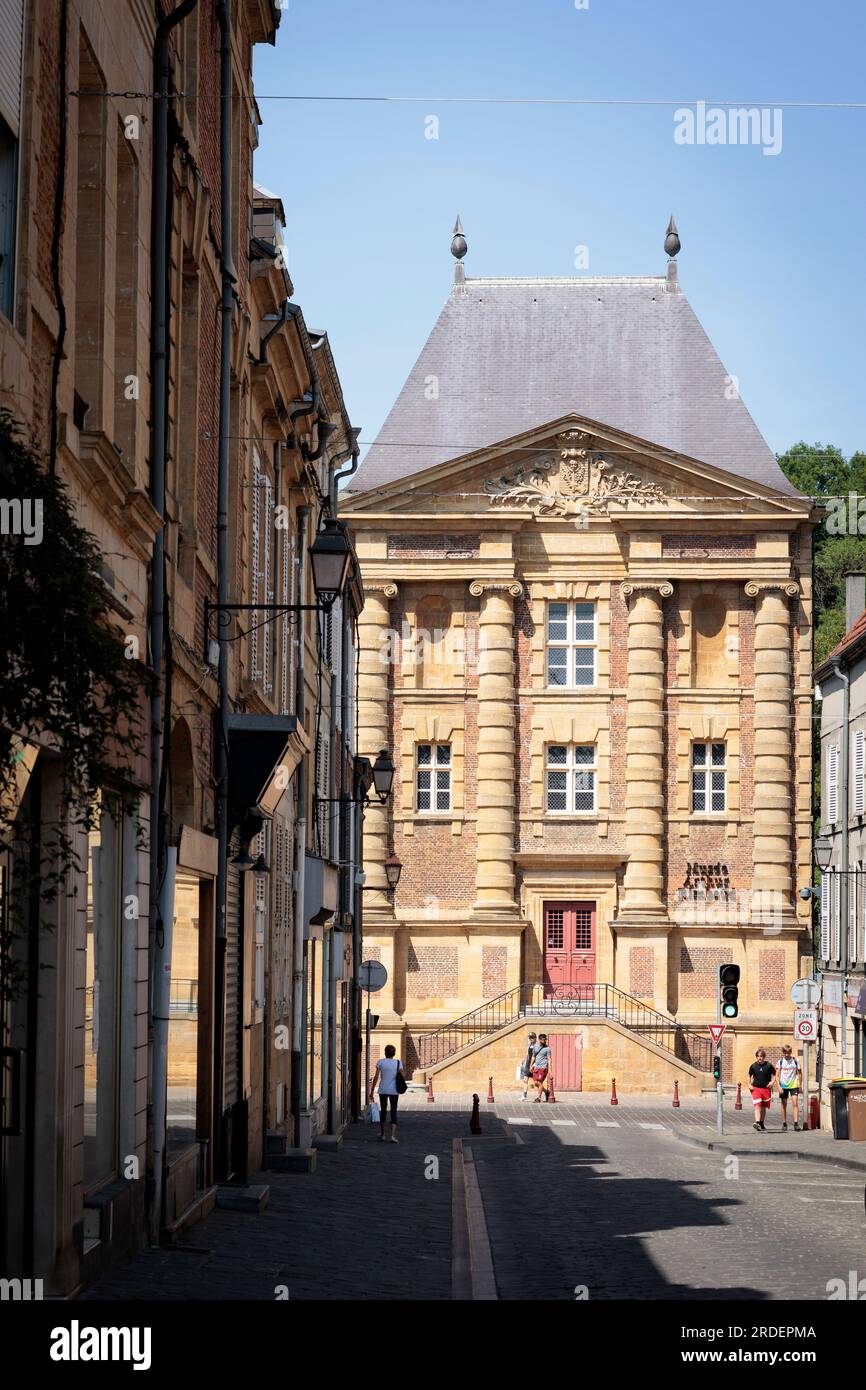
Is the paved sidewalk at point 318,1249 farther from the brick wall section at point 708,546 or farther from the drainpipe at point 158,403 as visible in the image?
the brick wall section at point 708,546

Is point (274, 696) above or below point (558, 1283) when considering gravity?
above

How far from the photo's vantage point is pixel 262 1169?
22828 mm

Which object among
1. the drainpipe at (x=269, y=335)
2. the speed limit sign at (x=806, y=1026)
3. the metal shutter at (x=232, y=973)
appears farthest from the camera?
the speed limit sign at (x=806, y=1026)

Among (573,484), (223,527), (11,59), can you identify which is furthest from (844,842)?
(11,59)

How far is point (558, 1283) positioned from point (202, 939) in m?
4.54

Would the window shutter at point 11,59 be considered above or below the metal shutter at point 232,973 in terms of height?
above

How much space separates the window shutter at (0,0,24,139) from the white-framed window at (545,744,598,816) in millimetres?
48313

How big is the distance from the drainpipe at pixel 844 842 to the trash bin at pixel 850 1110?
8.44 m

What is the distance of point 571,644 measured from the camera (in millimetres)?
58281

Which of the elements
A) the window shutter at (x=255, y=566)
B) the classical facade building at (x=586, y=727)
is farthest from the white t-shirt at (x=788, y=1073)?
the window shutter at (x=255, y=566)

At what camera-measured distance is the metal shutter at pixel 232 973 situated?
19312 mm

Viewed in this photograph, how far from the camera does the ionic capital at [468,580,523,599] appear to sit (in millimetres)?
57438
